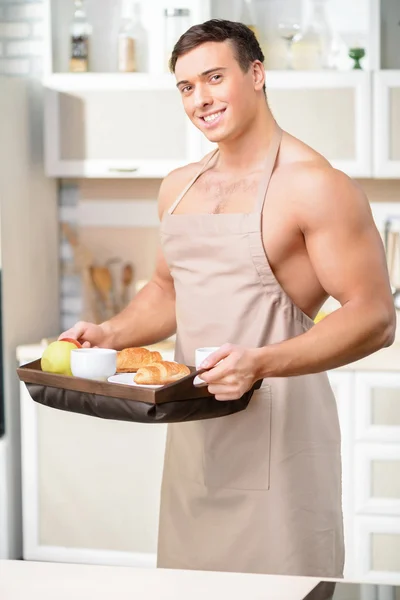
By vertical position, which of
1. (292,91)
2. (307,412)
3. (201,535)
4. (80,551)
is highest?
(292,91)

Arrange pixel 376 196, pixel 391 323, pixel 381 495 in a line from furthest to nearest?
pixel 376 196 < pixel 381 495 < pixel 391 323

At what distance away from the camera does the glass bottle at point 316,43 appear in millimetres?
3682

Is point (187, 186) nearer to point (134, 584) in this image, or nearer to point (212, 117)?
point (212, 117)

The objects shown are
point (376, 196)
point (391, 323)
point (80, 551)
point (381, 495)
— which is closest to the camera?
point (391, 323)

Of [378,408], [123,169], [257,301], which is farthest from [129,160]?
[257,301]

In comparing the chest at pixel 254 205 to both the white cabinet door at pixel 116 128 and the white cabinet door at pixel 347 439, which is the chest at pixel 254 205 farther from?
the white cabinet door at pixel 116 128

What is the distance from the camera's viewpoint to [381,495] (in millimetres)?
3369

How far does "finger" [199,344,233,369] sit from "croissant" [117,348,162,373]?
0.19 m

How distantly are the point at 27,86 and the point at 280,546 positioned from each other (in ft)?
7.88

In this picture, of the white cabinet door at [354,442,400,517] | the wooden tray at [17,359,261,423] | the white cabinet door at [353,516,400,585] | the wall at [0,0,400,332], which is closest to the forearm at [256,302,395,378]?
the wooden tray at [17,359,261,423]

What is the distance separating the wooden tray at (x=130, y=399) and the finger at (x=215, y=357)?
0.02 metres

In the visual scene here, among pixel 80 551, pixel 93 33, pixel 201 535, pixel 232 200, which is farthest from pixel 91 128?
pixel 201 535

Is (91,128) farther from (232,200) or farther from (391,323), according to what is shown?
(391,323)

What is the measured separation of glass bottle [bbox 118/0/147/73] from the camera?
12.4 feet
